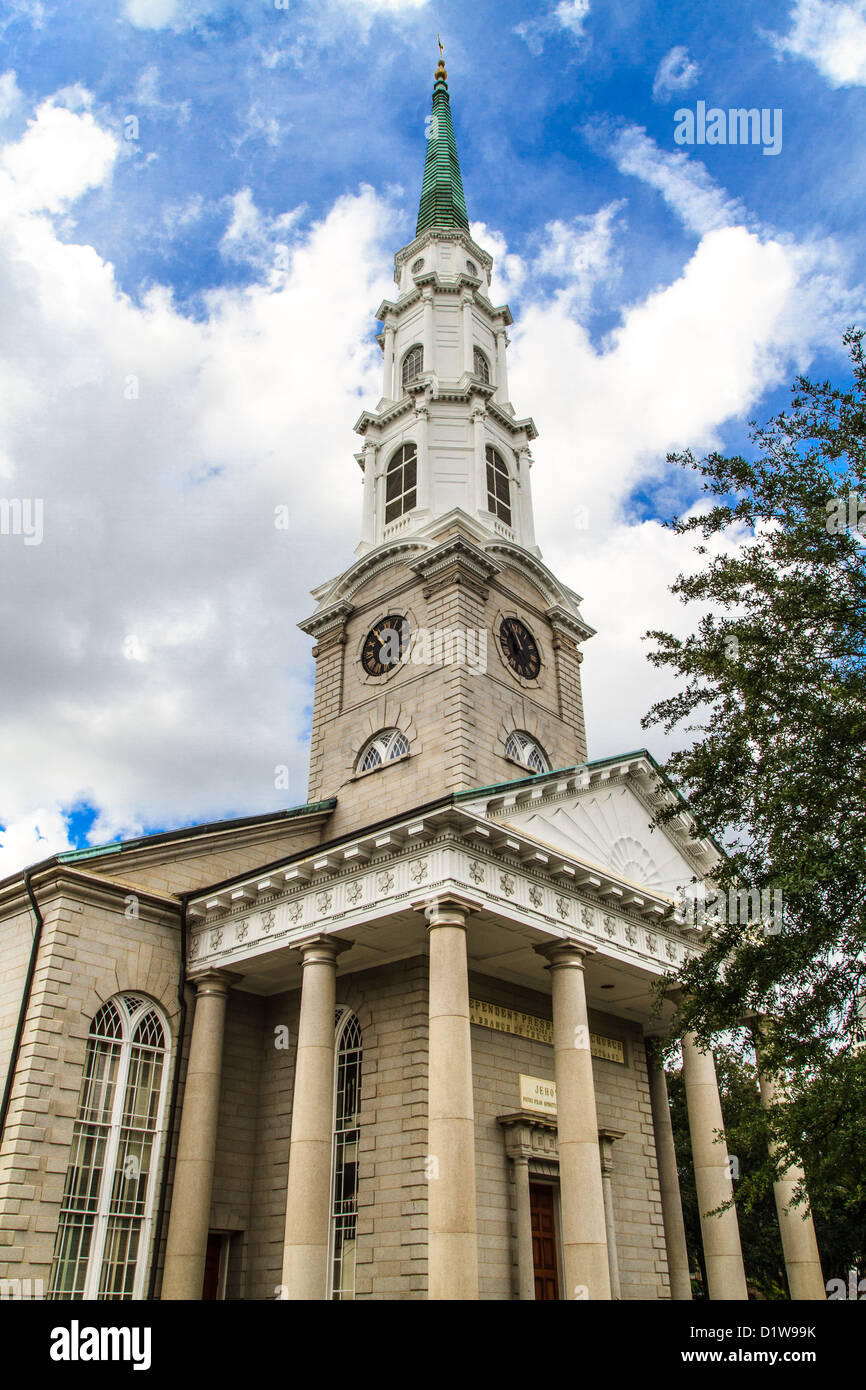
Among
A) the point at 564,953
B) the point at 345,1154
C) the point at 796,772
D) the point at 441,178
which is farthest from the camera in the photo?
the point at 441,178

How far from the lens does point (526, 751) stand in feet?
86.9

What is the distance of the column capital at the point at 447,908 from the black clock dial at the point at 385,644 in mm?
11241

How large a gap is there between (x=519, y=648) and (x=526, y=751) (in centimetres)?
336

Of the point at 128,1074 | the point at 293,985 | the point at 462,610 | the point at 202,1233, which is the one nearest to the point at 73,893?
the point at 128,1074

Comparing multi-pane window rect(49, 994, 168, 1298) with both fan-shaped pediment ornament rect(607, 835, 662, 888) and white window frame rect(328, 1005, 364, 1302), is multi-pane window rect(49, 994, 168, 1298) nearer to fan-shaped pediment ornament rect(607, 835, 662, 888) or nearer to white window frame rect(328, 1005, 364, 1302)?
white window frame rect(328, 1005, 364, 1302)

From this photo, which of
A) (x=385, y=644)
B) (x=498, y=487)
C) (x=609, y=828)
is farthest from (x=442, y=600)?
(x=609, y=828)

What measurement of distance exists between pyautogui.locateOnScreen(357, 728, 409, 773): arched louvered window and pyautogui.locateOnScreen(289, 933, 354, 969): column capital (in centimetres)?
711

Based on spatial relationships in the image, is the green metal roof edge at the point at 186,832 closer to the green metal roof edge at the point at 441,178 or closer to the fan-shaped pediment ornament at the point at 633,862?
the fan-shaped pediment ornament at the point at 633,862

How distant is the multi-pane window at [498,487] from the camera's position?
32.2 metres

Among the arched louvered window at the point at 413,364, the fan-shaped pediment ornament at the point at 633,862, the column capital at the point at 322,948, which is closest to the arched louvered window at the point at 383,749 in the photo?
the fan-shaped pediment ornament at the point at 633,862

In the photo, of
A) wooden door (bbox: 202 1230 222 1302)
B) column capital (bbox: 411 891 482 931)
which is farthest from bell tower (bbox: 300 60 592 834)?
Result: wooden door (bbox: 202 1230 222 1302)

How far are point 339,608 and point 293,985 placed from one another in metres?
12.1

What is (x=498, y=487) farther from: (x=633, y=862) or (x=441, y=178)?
(x=441, y=178)
